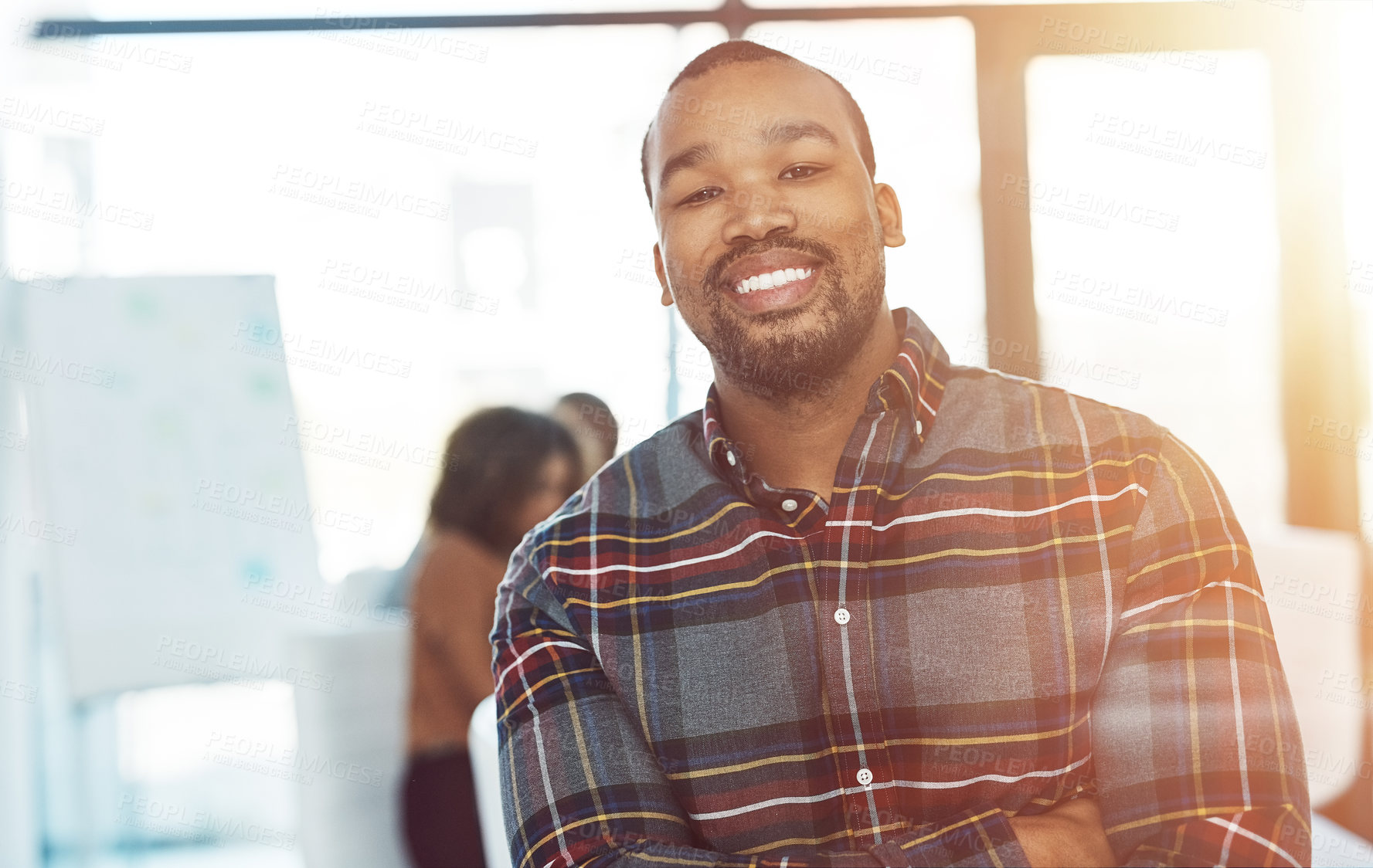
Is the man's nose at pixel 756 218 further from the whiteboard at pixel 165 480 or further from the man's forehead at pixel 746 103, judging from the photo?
the whiteboard at pixel 165 480

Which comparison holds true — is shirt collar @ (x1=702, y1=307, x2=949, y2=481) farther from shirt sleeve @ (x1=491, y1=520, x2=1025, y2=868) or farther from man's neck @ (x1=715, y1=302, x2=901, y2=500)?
shirt sleeve @ (x1=491, y1=520, x2=1025, y2=868)

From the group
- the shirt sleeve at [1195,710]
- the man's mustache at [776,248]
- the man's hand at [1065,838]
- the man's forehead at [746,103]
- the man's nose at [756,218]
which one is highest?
the man's forehead at [746,103]

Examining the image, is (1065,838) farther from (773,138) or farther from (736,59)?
(736,59)

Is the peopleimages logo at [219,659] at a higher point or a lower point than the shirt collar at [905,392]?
lower

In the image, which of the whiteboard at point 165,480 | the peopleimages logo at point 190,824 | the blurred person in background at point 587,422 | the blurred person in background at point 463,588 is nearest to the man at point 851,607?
the blurred person in background at point 463,588

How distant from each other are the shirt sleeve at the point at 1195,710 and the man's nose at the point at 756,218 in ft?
1.90

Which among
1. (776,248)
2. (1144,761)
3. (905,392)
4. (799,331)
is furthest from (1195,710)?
(776,248)

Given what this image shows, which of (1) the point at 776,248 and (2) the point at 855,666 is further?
(1) the point at 776,248

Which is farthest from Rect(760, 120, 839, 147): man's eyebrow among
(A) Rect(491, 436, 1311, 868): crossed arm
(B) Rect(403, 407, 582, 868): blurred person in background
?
(B) Rect(403, 407, 582, 868): blurred person in background

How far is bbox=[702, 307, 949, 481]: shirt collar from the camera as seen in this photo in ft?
4.13

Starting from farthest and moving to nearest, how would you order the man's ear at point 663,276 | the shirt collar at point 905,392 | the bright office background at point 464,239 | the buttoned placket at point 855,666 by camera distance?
Answer: 1. the bright office background at point 464,239
2. the man's ear at point 663,276
3. the shirt collar at point 905,392
4. the buttoned placket at point 855,666

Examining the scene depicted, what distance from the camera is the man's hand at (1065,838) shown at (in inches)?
40.0

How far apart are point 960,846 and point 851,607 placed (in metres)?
0.29

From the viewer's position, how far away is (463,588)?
233cm
